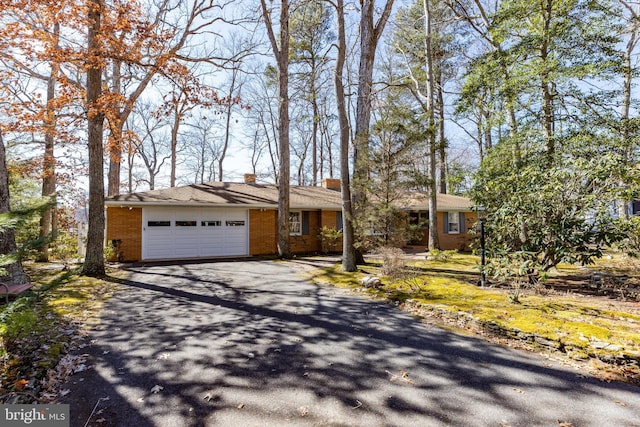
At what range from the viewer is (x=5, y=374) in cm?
309

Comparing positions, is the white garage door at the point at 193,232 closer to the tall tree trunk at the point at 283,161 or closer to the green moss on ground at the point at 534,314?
the tall tree trunk at the point at 283,161

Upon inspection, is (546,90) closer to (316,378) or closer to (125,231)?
(316,378)

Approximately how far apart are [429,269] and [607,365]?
20.7 ft

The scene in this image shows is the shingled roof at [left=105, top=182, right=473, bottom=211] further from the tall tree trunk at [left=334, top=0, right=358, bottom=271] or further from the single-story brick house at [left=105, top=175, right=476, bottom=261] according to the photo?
the tall tree trunk at [left=334, top=0, right=358, bottom=271]

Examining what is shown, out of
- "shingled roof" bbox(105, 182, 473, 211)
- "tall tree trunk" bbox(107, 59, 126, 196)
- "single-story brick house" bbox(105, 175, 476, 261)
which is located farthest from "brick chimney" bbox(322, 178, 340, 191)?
"tall tree trunk" bbox(107, 59, 126, 196)

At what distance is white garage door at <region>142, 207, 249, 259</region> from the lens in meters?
12.4

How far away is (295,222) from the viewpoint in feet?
50.0

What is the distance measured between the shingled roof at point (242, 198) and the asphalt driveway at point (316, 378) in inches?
233

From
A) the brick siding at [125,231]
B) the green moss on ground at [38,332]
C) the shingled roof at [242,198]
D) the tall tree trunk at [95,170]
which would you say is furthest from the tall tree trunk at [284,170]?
the green moss on ground at [38,332]

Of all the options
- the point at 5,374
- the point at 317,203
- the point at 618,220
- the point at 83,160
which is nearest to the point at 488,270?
the point at 618,220

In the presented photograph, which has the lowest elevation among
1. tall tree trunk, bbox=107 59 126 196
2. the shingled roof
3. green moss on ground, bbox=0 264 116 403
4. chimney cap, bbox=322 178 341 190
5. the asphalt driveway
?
the asphalt driveway

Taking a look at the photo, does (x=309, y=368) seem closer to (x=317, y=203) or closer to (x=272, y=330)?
(x=272, y=330)

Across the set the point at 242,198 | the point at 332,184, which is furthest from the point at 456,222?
the point at 242,198

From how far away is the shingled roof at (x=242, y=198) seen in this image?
11945 mm
